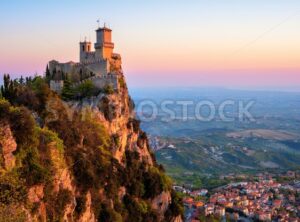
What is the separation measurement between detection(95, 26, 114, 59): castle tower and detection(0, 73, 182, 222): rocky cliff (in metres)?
3.40

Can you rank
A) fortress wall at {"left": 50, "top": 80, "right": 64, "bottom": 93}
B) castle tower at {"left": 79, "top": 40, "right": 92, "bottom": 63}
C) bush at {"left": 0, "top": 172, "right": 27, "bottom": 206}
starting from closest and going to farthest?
bush at {"left": 0, "top": 172, "right": 27, "bottom": 206}, fortress wall at {"left": 50, "top": 80, "right": 64, "bottom": 93}, castle tower at {"left": 79, "top": 40, "right": 92, "bottom": 63}

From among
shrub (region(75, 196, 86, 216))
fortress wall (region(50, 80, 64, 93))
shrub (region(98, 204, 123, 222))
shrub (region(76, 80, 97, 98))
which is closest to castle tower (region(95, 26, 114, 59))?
shrub (region(76, 80, 97, 98))

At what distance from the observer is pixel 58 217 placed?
19.8m

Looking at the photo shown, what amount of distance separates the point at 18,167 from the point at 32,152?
126 centimetres

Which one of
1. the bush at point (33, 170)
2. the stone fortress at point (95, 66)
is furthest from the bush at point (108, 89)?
the bush at point (33, 170)

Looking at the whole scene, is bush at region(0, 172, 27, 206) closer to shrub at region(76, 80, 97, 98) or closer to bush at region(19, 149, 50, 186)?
bush at region(19, 149, 50, 186)

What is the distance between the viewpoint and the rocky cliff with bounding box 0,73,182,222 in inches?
729

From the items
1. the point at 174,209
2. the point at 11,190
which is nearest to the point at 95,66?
the point at 174,209

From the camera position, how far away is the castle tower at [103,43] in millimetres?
37969

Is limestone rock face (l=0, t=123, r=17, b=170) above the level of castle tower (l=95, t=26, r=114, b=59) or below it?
below

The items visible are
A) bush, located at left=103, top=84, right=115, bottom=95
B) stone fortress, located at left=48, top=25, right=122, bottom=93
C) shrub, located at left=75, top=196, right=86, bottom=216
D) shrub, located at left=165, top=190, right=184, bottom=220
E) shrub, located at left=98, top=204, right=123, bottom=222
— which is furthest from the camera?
shrub, located at left=165, top=190, right=184, bottom=220

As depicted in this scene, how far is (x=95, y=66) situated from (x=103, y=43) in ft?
8.91

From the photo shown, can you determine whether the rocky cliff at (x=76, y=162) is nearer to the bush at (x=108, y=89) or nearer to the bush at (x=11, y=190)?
the bush at (x=11, y=190)

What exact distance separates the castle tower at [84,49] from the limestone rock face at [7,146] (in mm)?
19955
